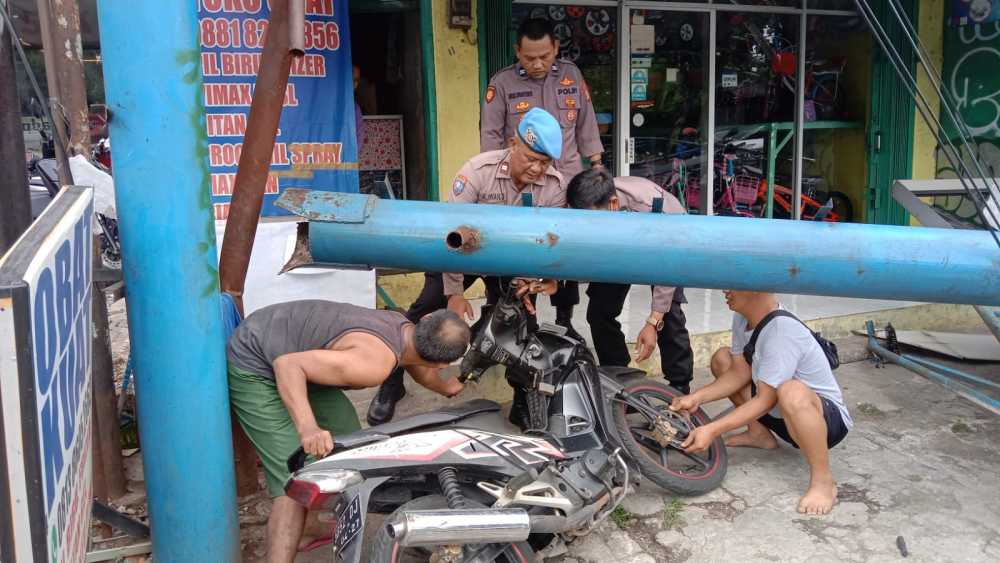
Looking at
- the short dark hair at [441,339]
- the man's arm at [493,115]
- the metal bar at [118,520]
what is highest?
the man's arm at [493,115]

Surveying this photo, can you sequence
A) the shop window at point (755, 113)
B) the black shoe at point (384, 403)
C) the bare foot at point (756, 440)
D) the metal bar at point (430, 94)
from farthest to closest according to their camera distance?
the shop window at point (755, 113) → the metal bar at point (430, 94) → the black shoe at point (384, 403) → the bare foot at point (756, 440)

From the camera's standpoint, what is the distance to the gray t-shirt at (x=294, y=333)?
276 cm

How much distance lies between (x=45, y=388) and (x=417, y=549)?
1.49 meters

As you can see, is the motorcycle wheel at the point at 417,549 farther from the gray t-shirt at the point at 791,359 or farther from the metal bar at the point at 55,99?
the metal bar at the point at 55,99

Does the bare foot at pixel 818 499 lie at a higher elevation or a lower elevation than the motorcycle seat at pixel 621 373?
lower

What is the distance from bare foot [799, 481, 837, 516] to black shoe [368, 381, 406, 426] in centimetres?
189

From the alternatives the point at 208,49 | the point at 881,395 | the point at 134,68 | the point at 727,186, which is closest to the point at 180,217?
the point at 134,68

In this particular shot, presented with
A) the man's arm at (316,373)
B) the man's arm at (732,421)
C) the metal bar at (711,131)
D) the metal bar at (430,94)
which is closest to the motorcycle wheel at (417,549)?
the man's arm at (316,373)

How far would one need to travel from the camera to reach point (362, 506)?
226 centimetres

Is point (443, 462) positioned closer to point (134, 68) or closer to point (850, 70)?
point (134, 68)

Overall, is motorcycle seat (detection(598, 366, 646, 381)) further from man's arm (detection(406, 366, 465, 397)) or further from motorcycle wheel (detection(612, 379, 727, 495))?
man's arm (detection(406, 366, 465, 397))

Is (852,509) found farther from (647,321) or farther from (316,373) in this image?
(316,373)

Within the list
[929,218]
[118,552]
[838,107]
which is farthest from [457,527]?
[838,107]

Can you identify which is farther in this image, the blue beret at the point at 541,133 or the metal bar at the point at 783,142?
the metal bar at the point at 783,142
